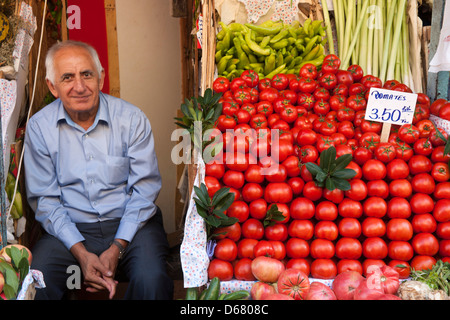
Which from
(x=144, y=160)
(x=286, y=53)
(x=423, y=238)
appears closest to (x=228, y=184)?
(x=144, y=160)

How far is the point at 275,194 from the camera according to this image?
6.59ft

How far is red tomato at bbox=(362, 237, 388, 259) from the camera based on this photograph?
6.38 ft

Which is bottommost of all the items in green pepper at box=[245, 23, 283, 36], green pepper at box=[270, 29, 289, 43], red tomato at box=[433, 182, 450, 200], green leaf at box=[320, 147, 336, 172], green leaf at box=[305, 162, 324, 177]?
red tomato at box=[433, 182, 450, 200]

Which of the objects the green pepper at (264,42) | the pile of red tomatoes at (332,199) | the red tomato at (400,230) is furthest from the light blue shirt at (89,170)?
the red tomato at (400,230)

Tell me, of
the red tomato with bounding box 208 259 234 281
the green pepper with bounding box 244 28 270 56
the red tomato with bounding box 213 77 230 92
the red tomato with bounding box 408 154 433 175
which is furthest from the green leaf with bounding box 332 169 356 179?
the green pepper with bounding box 244 28 270 56

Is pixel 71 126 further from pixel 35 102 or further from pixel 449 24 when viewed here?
pixel 449 24

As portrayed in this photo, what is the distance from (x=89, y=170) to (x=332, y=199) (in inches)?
52.0

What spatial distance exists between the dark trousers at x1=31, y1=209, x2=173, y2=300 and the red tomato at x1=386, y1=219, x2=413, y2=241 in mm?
1084

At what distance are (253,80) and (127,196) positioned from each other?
3.21ft

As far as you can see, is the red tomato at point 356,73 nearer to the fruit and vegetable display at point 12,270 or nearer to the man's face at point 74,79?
the man's face at point 74,79

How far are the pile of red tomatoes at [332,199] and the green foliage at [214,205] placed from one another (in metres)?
0.09

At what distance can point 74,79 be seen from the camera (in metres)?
2.44

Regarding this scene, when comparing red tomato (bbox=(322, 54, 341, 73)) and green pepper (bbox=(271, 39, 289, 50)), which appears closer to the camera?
red tomato (bbox=(322, 54, 341, 73))

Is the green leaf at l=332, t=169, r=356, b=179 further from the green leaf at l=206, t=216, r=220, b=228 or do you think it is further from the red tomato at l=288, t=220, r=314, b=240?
the green leaf at l=206, t=216, r=220, b=228
